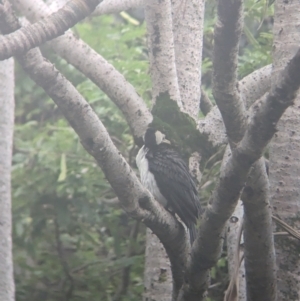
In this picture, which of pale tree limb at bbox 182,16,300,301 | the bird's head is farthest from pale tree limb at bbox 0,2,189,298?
the bird's head

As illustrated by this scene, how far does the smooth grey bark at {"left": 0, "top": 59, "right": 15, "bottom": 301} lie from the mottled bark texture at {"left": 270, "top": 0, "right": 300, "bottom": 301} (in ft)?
6.01

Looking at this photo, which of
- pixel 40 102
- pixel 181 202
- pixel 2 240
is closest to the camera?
pixel 181 202

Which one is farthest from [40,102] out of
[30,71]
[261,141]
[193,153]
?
[261,141]

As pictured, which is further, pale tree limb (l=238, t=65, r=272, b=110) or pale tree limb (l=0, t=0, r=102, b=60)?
pale tree limb (l=238, t=65, r=272, b=110)

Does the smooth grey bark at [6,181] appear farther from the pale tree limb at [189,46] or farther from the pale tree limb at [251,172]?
the pale tree limb at [251,172]

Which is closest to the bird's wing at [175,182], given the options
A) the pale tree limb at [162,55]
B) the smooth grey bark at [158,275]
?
the smooth grey bark at [158,275]

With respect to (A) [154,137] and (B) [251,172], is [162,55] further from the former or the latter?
(B) [251,172]

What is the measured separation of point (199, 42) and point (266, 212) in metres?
1.53

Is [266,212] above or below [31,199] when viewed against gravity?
below

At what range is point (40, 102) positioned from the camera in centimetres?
688

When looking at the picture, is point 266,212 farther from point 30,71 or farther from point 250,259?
point 30,71

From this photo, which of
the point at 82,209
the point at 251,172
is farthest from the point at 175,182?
the point at 251,172

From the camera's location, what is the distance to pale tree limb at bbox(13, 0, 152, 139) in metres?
3.37

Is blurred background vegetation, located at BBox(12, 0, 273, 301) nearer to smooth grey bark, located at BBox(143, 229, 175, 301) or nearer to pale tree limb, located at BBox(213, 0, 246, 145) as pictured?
smooth grey bark, located at BBox(143, 229, 175, 301)
